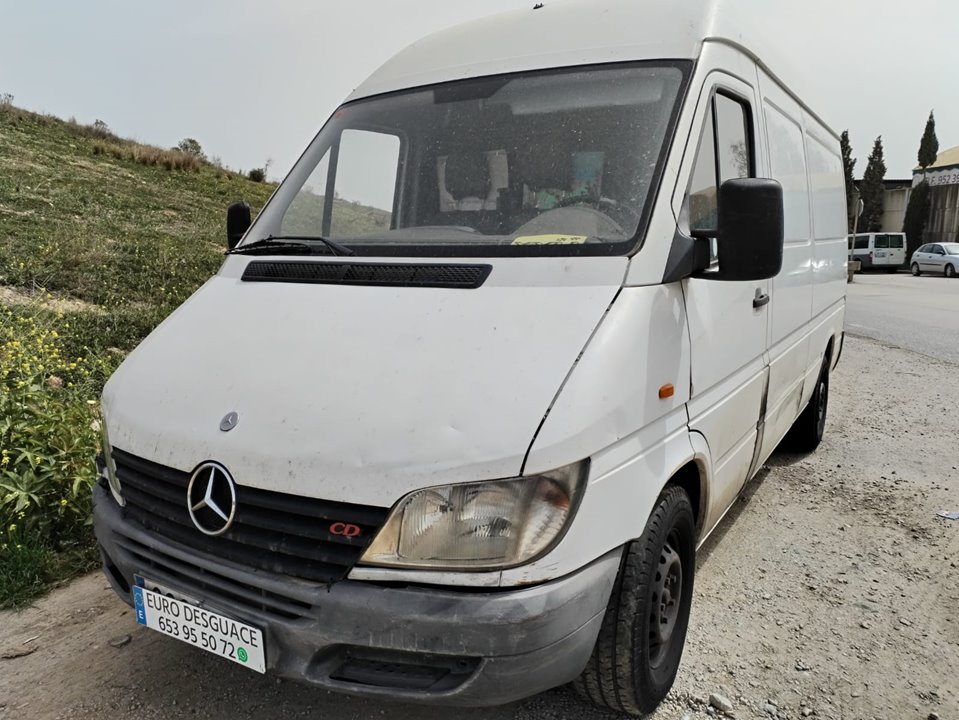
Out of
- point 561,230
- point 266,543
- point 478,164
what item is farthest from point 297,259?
point 266,543

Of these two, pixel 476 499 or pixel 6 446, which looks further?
pixel 6 446

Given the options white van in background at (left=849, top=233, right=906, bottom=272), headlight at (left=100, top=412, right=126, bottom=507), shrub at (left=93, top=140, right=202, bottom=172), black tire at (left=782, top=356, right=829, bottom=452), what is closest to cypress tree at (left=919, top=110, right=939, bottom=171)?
white van in background at (left=849, top=233, right=906, bottom=272)

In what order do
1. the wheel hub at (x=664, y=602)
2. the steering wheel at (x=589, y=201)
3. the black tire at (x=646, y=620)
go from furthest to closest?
1. the steering wheel at (x=589, y=201)
2. the wheel hub at (x=664, y=602)
3. the black tire at (x=646, y=620)

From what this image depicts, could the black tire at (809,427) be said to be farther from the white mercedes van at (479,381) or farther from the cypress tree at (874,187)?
the cypress tree at (874,187)

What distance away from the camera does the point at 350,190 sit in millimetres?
3500

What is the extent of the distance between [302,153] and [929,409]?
6110 millimetres

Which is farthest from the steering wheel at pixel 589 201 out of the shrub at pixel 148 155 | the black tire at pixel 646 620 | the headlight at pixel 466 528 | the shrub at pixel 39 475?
the shrub at pixel 148 155

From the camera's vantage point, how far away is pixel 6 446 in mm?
4129

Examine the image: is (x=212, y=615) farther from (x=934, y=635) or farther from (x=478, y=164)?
(x=934, y=635)

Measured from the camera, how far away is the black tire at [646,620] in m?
2.34

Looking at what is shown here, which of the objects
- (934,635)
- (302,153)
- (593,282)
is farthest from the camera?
(302,153)

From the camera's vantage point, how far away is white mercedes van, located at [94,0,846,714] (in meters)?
2.06

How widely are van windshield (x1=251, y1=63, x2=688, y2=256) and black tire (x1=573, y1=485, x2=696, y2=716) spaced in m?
0.95

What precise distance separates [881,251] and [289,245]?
36278mm
